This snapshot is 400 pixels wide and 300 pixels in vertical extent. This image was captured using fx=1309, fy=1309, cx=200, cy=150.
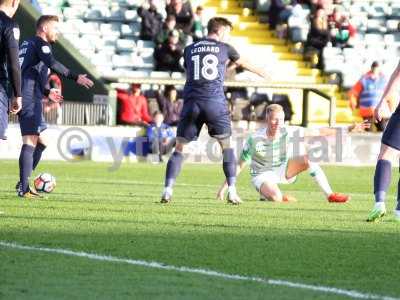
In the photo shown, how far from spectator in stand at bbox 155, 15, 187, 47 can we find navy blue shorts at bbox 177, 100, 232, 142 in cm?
1389

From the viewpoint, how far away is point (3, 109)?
1155cm

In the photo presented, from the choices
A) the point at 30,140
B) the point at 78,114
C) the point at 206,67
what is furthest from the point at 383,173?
the point at 78,114

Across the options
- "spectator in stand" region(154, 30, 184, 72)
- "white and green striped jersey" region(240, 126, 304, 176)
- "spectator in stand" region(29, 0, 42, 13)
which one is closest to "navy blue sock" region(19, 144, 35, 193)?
"white and green striped jersey" region(240, 126, 304, 176)

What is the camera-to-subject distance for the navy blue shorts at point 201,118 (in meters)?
14.1

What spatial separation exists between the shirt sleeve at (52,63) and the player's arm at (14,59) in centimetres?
257

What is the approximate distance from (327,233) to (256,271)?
8.87 feet

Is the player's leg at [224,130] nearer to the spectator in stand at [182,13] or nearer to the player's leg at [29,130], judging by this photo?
the player's leg at [29,130]

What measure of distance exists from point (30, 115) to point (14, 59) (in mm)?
3061

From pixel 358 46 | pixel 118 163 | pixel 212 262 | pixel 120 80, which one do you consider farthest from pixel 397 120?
pixel 358 46

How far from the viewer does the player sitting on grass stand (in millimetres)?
15430

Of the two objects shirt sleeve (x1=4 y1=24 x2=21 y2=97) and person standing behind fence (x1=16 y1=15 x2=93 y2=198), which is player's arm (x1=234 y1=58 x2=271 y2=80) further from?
shirt sleeve (x1=4 y1=24 x2=21 y2=97)

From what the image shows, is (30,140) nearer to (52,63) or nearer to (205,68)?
(52,63)

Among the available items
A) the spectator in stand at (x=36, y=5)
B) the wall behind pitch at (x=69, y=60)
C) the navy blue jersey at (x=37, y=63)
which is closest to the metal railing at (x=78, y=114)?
the wall behind pitch at (x=69, y=60)

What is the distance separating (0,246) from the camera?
9.30 metres
